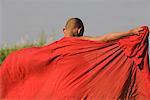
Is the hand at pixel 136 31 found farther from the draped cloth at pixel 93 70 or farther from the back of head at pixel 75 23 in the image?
the back of head at pixel 75 23

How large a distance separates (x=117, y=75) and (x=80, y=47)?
49 cm

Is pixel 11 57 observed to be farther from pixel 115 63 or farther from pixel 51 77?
pixel 115 63

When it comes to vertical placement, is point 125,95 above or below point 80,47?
below

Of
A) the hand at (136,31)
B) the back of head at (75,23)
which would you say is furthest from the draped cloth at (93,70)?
the back of head at (75,23)

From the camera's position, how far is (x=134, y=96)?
6.03 m

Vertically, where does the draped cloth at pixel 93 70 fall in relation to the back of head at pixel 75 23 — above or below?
below

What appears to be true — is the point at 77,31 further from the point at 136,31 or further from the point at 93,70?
the point at 136,31

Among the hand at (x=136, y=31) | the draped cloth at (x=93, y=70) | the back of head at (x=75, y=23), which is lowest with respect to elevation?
the draped cloth at (x=93, y=70)

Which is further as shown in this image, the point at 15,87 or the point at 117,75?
the point at 15,87

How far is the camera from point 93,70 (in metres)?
5.96

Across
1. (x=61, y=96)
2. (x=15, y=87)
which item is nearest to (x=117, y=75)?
(x=61, y=96)

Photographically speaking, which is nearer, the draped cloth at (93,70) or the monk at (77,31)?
the draped cloth at (93,70)

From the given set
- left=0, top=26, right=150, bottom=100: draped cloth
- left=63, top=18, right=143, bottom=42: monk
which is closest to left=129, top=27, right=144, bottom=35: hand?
left=0, top=26, right=150, bottom=100: draped cloth

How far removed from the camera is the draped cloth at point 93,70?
5.93m
